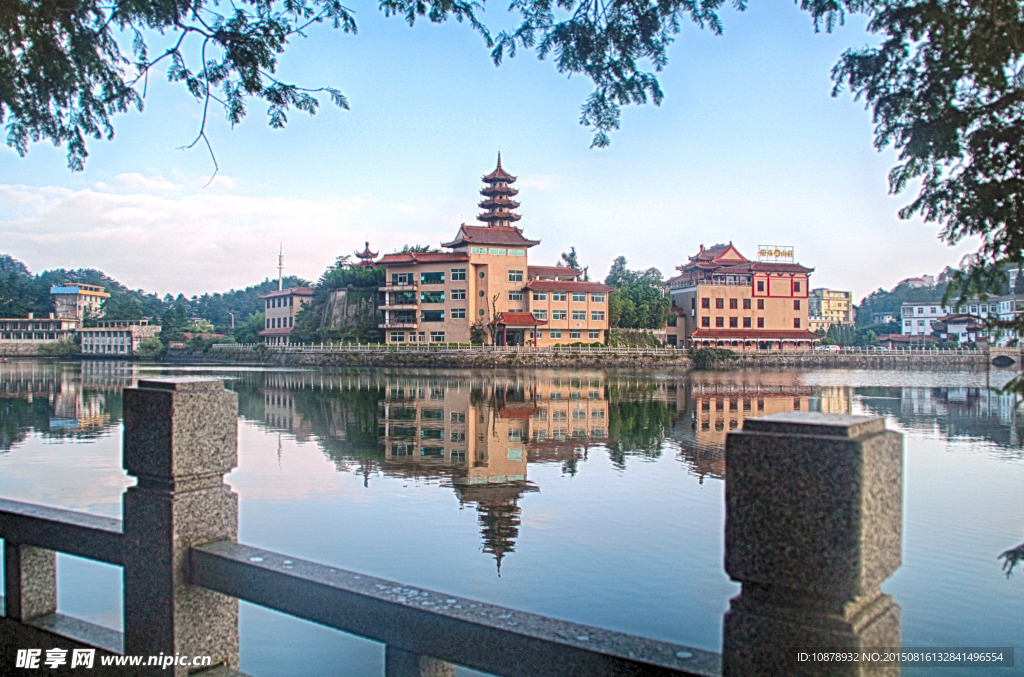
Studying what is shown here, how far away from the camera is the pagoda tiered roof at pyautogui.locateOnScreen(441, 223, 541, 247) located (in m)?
47.8

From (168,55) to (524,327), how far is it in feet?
143

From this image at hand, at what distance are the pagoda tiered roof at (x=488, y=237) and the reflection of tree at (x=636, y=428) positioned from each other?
26645mm

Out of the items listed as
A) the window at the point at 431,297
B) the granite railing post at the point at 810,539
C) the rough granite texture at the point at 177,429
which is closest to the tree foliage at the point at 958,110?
the granite railing post at the point at 810,539

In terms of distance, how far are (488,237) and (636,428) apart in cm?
3393

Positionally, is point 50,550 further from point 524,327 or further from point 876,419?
point 524,327

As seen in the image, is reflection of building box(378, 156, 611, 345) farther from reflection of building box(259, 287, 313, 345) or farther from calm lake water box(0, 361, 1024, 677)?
calm lake water box(0, 361, 1024, 677)

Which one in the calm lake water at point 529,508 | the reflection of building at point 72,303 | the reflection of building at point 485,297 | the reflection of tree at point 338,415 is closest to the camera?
the calm lake water at point 529,508

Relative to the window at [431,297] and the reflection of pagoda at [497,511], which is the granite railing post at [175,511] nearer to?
the reflection of pagoda at [497,511]

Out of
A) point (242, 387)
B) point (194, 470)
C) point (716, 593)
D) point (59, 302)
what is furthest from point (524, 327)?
point (59, 302)

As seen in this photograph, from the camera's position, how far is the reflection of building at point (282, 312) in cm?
5731

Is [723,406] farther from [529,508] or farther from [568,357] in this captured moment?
[568,357]

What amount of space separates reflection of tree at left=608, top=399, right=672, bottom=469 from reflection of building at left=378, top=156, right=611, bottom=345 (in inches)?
1003

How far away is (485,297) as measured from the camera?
47.9 metres

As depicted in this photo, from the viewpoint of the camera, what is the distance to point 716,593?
554cm
